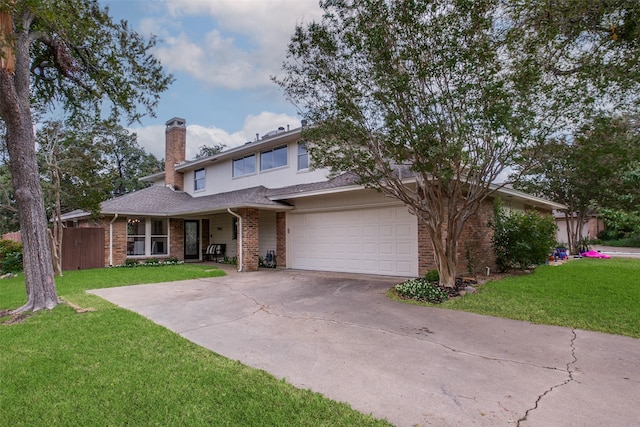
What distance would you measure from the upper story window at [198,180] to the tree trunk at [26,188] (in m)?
11.3

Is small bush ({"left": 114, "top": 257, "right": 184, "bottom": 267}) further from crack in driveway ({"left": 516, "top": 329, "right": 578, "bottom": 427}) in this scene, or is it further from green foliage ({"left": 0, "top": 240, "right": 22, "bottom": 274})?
crack in driveway ({"left": 516, "top": 329, "right": 578, "bottom": 427})

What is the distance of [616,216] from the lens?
13.9 feet

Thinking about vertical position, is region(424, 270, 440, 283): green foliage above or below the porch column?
below

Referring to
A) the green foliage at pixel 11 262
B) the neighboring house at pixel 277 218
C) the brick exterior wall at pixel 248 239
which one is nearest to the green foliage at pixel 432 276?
the neighboring house at pixel 277 218

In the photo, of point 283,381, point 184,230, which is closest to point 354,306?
point 283,381

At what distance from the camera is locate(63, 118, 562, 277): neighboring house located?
10.7m

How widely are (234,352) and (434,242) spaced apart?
5512 mm

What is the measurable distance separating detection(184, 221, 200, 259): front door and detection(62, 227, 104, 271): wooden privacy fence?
3727 millimetres

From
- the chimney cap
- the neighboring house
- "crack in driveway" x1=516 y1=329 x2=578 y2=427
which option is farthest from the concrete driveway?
the chimney cap

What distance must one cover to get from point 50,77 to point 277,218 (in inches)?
324

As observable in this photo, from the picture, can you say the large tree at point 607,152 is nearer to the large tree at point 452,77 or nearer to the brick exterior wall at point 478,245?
the large tree at point 452,77

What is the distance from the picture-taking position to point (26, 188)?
21.9 feet

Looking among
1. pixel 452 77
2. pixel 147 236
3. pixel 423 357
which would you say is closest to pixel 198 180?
pixel 147 236

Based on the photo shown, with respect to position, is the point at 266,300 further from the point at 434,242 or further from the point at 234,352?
the point at 434,242
